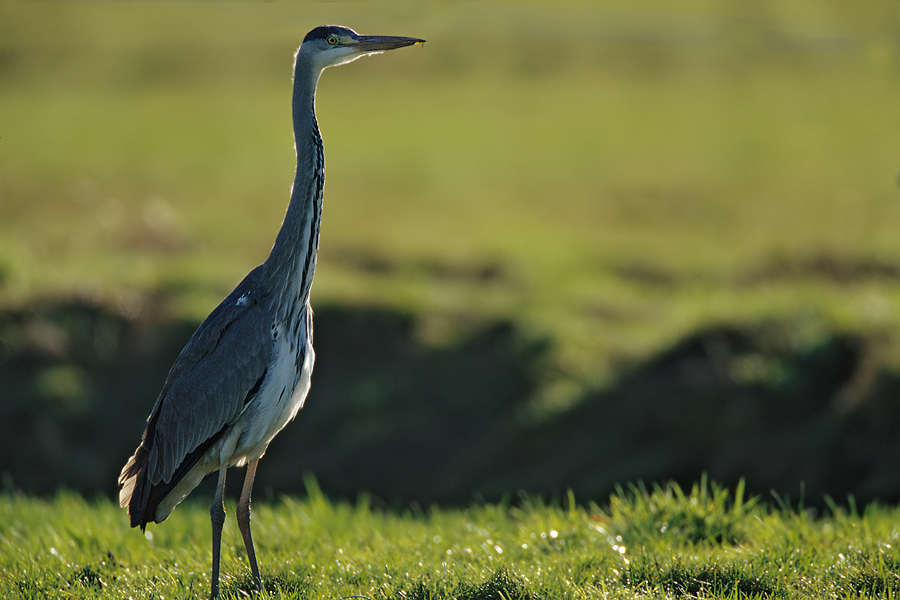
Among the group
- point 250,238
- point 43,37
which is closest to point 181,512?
point 250,238

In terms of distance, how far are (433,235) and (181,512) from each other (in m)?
9.46

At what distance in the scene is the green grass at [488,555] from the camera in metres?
4.64

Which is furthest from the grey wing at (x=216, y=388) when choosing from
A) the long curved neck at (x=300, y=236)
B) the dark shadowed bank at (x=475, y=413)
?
the dark shadowed bank at (x=475, y=413)

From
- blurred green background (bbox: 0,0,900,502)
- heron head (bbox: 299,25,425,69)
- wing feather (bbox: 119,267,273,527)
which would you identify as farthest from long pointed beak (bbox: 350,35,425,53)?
wing feather (bbox: 119,267,273,527)

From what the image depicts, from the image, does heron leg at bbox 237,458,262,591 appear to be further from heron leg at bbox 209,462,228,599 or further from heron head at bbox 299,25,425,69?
heron head at bbox 299,25,425,69

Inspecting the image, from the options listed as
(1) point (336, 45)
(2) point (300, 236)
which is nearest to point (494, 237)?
(1) point (336, 45)

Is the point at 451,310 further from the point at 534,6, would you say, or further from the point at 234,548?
the point at 534,6

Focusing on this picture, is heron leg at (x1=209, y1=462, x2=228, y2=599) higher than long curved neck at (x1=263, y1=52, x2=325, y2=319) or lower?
lower

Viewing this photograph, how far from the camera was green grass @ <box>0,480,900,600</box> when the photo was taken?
183 inches

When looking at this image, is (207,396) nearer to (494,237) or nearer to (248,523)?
(248,523)

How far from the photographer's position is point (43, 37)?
29297mm

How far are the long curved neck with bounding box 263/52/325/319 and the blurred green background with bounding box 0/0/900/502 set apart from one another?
1736mm

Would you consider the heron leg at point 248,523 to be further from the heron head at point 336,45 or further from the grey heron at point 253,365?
the heron head at point 336,45

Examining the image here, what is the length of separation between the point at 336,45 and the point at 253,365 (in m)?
1.96
